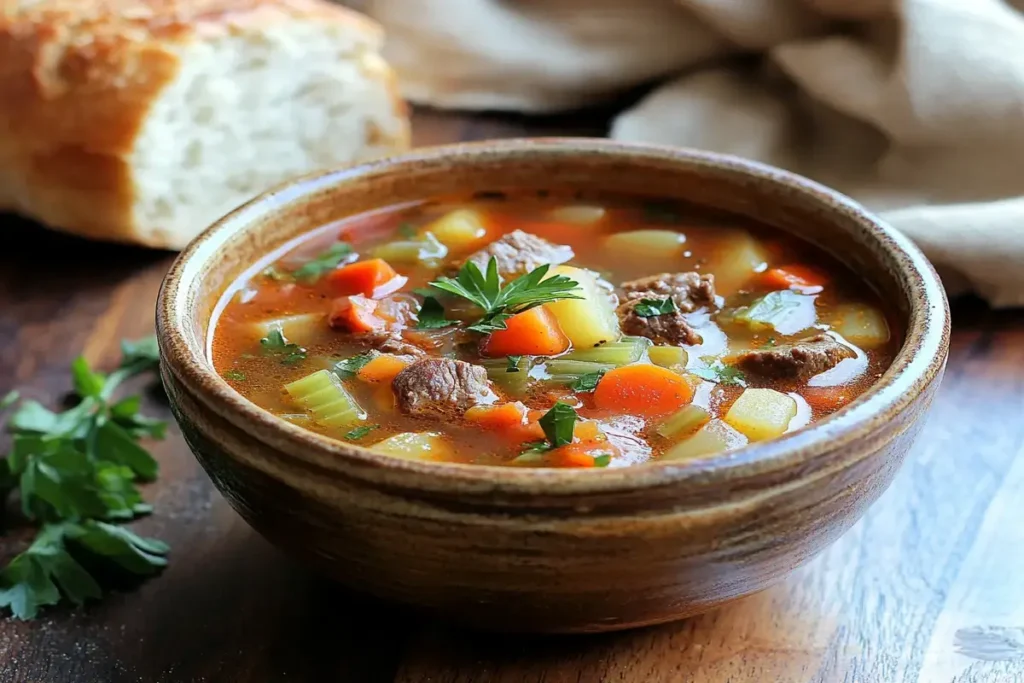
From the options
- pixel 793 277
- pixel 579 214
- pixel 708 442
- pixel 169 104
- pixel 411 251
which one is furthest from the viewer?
pixel 169 104

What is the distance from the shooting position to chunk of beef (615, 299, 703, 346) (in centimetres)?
218

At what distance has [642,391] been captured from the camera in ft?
6.62

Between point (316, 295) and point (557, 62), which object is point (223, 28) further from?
point (316, 295)

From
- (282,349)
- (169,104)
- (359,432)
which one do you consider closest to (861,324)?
(359,432)

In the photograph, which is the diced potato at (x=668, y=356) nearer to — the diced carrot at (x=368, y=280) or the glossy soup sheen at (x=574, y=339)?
the glossy soup sheen at (x=574, y=339)

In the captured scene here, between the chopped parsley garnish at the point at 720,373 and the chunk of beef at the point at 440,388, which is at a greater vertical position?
the chopped parsley garnish at the point at 720,373

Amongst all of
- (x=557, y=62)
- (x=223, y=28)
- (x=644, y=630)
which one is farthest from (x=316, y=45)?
(x=644, y=630)

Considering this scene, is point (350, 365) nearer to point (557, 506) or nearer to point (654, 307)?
point (654, 307)

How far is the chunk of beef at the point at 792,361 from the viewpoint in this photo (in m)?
2.08

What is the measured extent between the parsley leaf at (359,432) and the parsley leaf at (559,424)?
11.0 inches

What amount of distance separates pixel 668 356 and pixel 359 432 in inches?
22.3

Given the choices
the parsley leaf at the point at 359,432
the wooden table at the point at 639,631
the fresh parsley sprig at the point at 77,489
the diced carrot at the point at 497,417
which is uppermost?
the diced carrot at the point at 497,417

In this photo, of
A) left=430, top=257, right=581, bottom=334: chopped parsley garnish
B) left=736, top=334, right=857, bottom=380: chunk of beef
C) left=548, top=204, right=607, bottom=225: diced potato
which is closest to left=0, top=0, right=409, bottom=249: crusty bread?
left=548, top=204, right=607, bottom=225: diced potato

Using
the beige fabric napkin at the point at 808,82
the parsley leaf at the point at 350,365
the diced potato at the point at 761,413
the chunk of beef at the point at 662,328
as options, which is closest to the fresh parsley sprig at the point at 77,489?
the parsley leaf at the point at 350,365
